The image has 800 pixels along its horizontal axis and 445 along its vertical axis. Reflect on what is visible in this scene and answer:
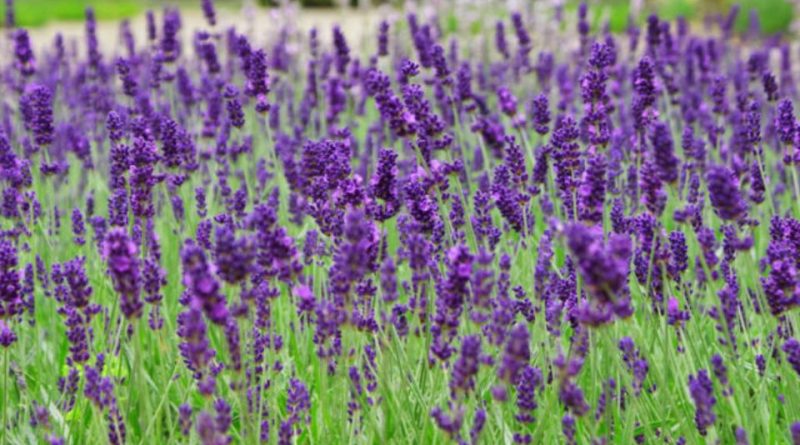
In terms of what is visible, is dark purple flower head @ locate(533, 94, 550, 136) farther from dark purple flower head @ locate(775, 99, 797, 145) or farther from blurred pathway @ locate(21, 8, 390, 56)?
blurred pathway @ locate(21, 8, 390, 56)

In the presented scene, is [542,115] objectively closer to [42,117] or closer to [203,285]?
[42,117]

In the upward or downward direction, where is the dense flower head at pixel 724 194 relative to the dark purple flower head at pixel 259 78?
upward

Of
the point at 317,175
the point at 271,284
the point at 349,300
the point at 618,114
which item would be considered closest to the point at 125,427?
the point at 271,284

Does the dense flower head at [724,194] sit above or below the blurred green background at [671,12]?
above

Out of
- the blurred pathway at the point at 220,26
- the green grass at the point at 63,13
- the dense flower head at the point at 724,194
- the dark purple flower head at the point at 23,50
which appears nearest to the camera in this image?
the dense flower head at the point at 724,194

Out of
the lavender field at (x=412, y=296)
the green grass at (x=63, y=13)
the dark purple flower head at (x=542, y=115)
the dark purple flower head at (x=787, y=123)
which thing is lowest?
the green grass at (x=63, y=13)

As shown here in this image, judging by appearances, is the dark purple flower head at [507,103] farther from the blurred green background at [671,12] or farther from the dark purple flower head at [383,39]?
the blurred green background at [671,12]

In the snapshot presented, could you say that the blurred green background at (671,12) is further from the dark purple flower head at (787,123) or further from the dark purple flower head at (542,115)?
the dark purple flower head at (787,123)

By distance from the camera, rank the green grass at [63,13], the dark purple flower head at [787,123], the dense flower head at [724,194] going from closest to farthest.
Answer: the dense flower head at [724,194]
the dark purple flower head at [787,123]
the green grass at [63,13]

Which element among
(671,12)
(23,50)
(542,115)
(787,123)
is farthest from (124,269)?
(671,12)

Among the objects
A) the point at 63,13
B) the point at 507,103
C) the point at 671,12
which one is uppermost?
the point at 507,103

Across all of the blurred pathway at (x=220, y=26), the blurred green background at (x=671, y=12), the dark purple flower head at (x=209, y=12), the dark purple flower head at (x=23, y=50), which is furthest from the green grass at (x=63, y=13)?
the dark purple flower head at (x=23, y=50)

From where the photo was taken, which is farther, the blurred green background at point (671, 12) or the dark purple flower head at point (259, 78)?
the blurred green background at point (671, 12)

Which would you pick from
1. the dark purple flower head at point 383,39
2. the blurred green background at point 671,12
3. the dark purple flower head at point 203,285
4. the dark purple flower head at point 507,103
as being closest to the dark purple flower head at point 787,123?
the dark purple flower head at point 507,103
